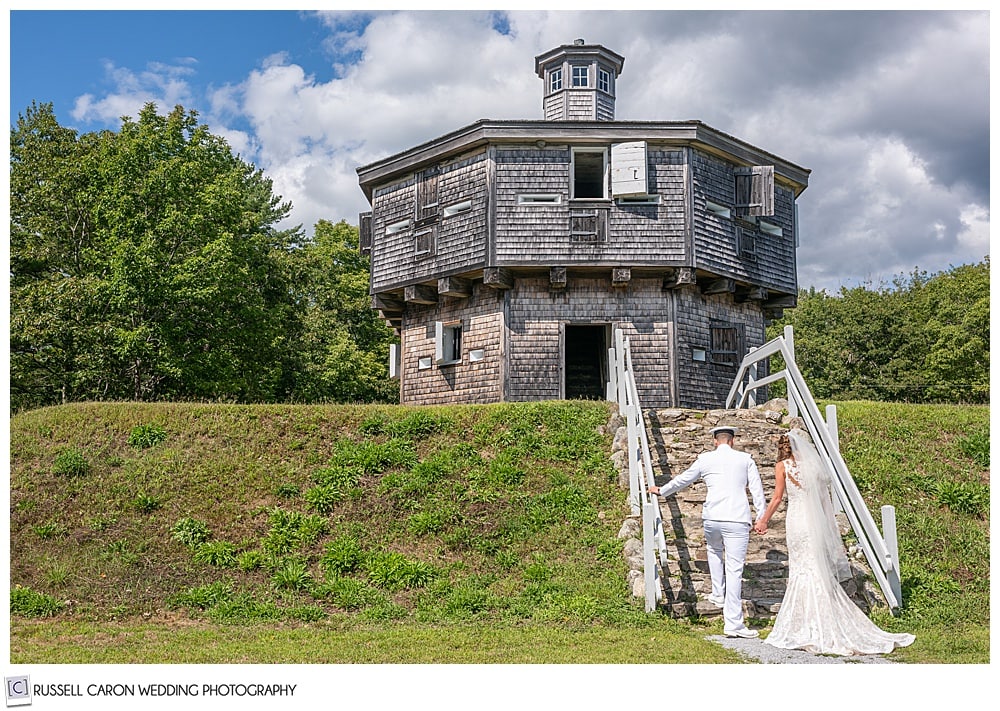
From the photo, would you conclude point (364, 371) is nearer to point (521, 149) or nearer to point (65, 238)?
point (65, 238)

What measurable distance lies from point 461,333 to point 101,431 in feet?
28.9

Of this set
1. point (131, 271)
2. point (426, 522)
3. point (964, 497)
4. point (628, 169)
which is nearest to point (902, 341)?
point (628, 169)

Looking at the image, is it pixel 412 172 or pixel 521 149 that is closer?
pixel 521 149

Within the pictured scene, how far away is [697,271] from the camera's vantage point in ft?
69.3

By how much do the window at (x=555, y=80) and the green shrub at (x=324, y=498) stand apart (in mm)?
14759

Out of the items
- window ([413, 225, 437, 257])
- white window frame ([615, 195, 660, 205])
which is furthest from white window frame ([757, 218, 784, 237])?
window ([413, 225, 437, 257])

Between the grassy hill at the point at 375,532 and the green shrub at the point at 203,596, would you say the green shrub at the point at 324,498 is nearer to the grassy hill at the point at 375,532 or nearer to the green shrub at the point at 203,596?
the grassy hill at the point at 375,532

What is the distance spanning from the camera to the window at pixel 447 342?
74.0 feet

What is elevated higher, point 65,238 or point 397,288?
point 65,238

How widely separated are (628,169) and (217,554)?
1280 cm

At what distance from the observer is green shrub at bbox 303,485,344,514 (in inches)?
562

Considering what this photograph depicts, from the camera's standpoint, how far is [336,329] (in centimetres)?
3928
